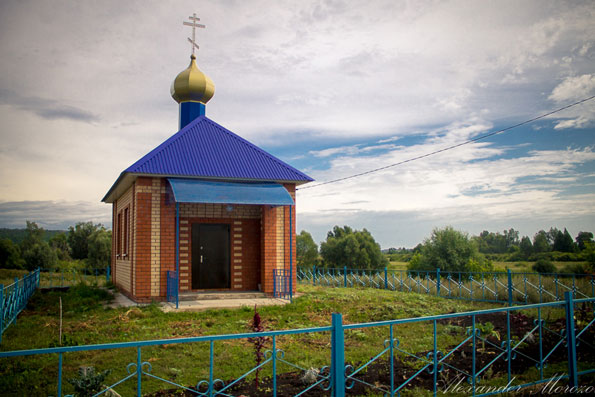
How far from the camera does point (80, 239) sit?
39.8 m

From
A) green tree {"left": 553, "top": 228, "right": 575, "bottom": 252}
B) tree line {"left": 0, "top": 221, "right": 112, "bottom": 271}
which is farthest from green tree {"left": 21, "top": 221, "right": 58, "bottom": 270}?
green tree {"left": 553, "top": 228, "right": 575, "bottom": 252}

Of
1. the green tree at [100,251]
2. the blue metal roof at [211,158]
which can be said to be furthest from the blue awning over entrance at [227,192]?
the green tree at [100,251]

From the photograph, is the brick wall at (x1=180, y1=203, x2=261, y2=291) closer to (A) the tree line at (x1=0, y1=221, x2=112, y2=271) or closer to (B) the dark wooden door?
(B) the dark wooden door

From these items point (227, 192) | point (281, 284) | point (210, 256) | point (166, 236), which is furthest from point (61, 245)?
point (227, 192)

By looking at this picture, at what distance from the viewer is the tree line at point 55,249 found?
108 feet

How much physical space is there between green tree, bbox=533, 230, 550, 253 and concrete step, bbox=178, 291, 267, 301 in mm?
28962

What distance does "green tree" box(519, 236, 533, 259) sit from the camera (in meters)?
35.5

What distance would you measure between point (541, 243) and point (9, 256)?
3960 centimetres

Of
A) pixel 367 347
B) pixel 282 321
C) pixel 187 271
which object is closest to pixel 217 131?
pixel 187 271

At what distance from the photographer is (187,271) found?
454 inches

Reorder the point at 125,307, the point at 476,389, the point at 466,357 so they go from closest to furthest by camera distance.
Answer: the point at 476,389
the point at 466,357
the point at 125,307

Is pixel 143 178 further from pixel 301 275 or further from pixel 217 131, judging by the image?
pixel 301 275

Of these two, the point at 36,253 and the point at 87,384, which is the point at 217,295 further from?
the point at 36,253

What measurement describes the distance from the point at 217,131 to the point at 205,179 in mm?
1939
